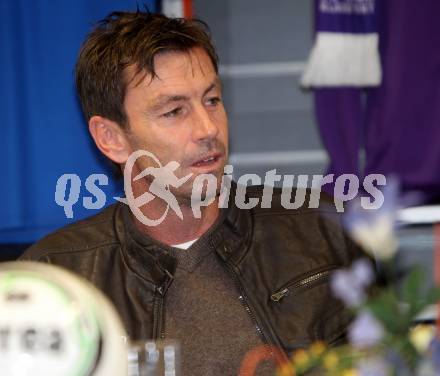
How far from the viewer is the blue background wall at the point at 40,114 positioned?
2494 millimetres

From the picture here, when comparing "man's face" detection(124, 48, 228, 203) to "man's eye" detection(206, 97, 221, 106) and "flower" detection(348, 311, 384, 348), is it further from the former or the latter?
"flower" detection(348, 311, 384, 348)

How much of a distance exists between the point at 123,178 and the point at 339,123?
918 millimetres

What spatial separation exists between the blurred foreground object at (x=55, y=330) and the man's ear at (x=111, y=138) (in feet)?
3.52

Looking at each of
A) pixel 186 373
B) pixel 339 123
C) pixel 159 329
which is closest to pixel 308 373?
pixel 186 373

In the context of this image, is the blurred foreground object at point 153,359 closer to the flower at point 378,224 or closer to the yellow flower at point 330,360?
the yellow flower at point 330,360

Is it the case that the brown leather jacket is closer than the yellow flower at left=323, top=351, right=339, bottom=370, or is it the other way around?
the yellow flower at left=323, top=351, right=339, bottom=370

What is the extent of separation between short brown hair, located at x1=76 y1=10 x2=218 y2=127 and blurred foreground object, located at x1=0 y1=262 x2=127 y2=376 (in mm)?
1006

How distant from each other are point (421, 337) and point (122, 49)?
115 cm

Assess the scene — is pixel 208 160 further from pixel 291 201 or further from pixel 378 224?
pixel 378 224

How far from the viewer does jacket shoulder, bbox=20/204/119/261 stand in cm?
175

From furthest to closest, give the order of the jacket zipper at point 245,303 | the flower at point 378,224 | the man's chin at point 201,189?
the man's chin at point 201,189
the jacket zipper at point 245,303
the flower at point 378,224

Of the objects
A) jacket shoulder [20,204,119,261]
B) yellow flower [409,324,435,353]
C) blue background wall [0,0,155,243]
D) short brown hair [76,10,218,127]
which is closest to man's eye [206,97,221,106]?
short brown hair [76,10,218,127]

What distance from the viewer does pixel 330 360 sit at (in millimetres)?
768

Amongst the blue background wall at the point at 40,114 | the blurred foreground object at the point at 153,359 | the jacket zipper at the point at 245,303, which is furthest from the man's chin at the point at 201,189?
the blue background wall at the point at 40,114
